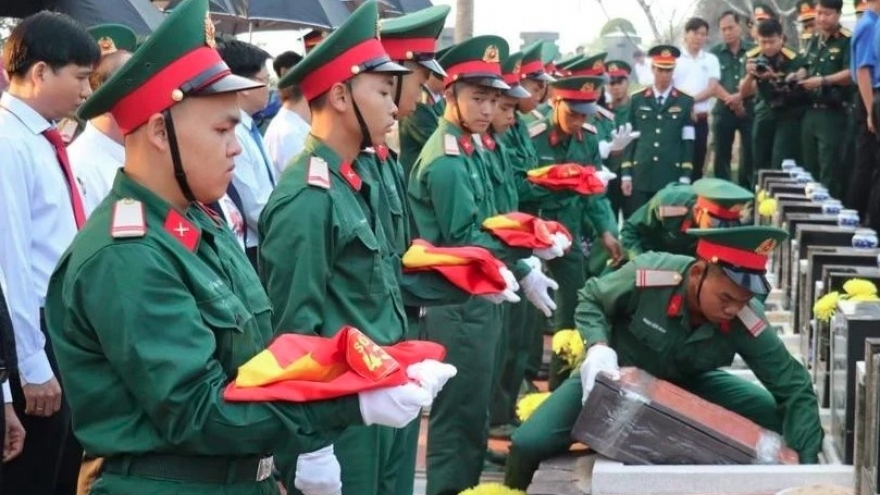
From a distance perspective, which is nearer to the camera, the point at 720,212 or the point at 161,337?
the point at 161,337

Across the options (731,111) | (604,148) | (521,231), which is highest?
(521,231)

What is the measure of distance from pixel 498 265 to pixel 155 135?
190cm

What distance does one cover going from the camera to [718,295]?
18.0ft

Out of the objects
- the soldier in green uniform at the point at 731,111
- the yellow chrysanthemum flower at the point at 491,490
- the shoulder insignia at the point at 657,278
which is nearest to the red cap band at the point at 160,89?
the yellow chrysanthemum flower at the point at 491,490

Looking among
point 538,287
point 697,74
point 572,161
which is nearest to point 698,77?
point 697,74

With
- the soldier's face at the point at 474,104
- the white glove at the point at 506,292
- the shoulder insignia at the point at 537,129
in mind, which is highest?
the soldier's face at the point at 474,104

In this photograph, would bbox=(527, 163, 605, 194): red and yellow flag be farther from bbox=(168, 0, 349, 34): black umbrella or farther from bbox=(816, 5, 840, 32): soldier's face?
bbox=(816, 5, 840, 32): soldier's face

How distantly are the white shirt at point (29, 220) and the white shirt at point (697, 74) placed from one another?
36.9 ft

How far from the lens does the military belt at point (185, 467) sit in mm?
2674

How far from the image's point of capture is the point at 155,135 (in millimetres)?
2703

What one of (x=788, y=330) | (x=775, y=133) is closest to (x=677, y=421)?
(x=788, y=330)

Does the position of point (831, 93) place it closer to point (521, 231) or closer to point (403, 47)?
point (521, 231)

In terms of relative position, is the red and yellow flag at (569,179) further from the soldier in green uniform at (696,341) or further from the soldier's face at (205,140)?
the soldier's face at (205,140)

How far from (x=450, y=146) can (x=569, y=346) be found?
5.16 ft
